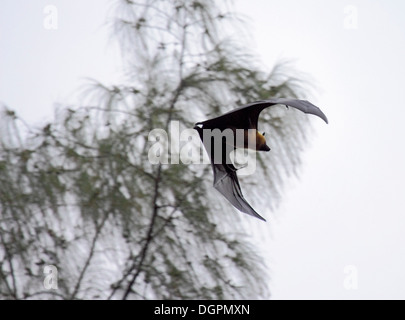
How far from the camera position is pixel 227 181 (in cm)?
612

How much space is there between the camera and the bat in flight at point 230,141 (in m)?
5.90

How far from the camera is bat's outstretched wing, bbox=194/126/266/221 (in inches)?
235

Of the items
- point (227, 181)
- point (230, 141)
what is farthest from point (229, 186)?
point (230, 141)

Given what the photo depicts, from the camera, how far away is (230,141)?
6.09 metres

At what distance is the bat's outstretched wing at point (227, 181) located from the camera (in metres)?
5.96

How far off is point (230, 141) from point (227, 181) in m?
0.20

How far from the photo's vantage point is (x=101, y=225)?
697 cm

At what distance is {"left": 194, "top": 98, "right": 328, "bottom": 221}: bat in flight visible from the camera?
5.90m

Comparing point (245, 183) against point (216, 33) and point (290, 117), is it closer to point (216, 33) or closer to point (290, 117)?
point (290, 117)

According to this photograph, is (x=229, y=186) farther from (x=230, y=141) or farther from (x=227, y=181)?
(x=230, y=141)

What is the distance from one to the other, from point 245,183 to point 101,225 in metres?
0.86

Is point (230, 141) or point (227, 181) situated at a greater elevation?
point (230, 141)
